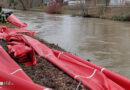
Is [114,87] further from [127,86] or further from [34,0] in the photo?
[34,0]

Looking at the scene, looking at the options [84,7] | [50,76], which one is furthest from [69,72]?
[84,7]

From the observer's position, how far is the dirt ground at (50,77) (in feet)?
8.94

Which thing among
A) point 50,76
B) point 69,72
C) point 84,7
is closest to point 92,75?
point 69,72

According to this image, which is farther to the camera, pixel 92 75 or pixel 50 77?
pixel 92 75

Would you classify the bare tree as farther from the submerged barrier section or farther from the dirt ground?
the dirt ground

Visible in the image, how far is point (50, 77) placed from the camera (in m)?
3.00

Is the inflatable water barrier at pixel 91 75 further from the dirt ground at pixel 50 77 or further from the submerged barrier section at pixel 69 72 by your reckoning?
the dirt ground at pixel 50 77

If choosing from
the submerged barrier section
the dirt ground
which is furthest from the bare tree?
the dirt ground

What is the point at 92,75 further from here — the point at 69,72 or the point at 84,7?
the point at 84,7

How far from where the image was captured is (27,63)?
3.53 m

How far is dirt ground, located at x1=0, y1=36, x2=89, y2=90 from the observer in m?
2.72

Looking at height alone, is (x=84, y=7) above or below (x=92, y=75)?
above

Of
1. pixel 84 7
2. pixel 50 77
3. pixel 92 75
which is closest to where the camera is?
pixel 50 77

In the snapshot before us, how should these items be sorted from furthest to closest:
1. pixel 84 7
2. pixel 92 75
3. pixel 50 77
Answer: pixel 84 7, pixel 92 75, pixel 50 77
